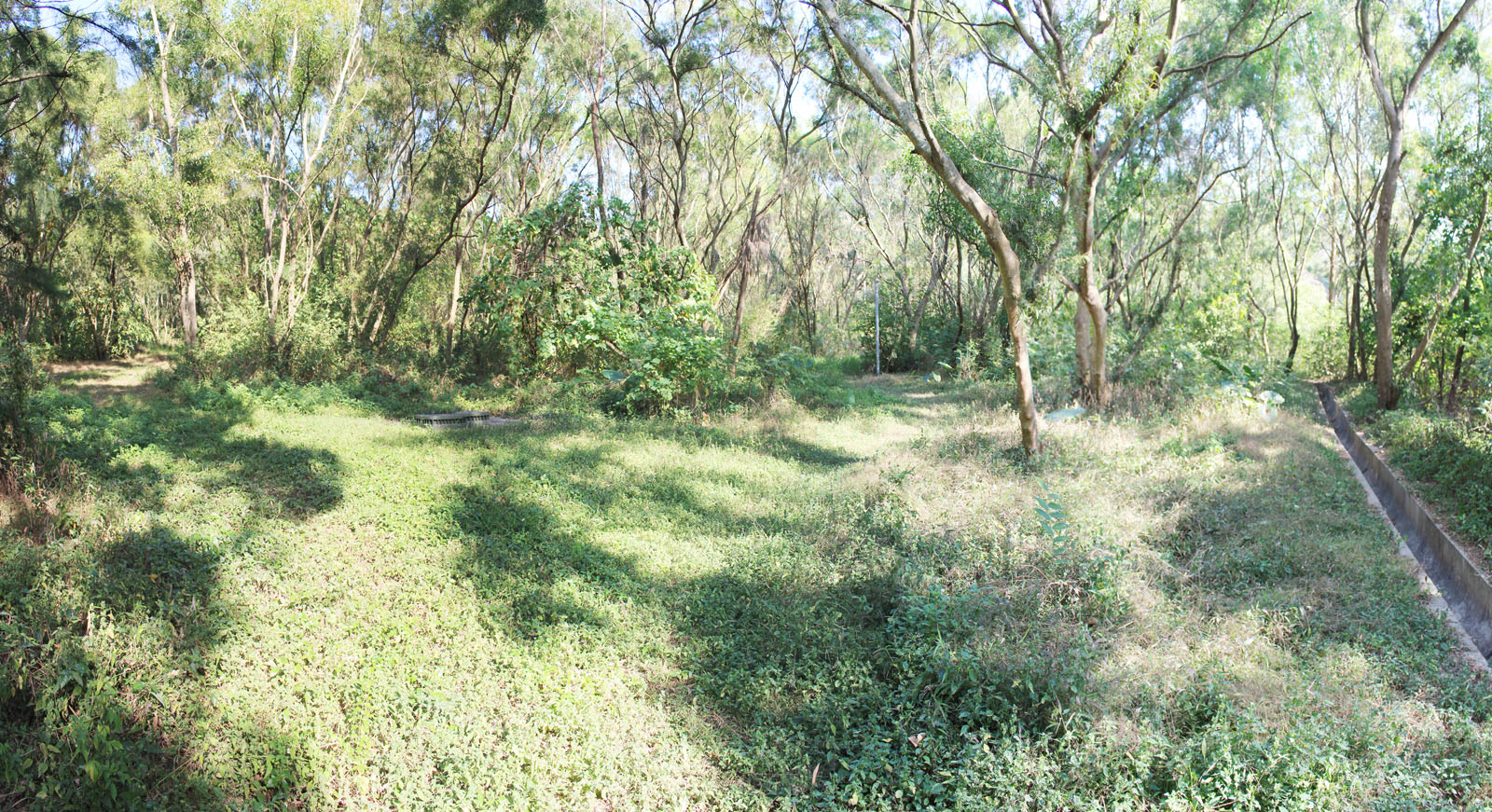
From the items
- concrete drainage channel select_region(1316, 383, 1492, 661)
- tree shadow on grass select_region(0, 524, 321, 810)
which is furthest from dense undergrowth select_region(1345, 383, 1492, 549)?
tree shadow on grass select_region(0, 524, 321, 810)

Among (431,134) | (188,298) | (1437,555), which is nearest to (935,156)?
(1437,555)

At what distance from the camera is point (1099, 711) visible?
363cm

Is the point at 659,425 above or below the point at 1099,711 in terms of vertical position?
above

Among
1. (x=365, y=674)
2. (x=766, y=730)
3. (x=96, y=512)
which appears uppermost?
(x=96, y=512)

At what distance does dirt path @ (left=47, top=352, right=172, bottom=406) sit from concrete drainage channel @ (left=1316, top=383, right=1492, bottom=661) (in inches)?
530

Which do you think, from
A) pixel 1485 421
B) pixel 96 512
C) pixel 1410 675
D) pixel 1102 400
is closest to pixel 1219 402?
pixel 1102 400

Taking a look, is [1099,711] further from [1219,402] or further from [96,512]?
[1219,402]

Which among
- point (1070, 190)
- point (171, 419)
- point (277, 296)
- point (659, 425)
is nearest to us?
point (171, 419)

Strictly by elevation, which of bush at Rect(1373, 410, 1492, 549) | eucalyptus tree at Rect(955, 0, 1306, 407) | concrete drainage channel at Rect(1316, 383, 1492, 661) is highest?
eucalyptus tree at Rect(955, 0, 1306, 407)

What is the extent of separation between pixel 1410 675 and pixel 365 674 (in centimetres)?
536

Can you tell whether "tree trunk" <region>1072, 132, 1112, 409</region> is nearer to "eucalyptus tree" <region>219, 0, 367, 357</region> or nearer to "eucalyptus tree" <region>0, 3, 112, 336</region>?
"eucalyptus tree" <region>0, 3, 112, 336</region>

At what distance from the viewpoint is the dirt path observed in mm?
10984

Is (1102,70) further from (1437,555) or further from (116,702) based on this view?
(116,702)

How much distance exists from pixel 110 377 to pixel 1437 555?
17.9 m
